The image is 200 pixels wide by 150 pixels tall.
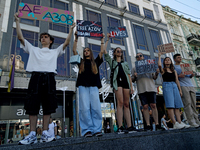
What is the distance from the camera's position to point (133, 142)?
217 centimetres

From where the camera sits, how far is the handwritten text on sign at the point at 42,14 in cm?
350

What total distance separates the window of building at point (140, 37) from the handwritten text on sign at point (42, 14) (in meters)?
12.9

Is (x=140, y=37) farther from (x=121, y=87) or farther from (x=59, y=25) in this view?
(x=121, y=87)

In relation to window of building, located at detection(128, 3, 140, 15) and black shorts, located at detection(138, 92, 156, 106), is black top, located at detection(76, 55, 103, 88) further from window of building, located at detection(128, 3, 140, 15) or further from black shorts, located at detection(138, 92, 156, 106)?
window of building, located at detection(128, 3, 140, 15)

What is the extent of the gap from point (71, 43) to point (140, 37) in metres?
8.62

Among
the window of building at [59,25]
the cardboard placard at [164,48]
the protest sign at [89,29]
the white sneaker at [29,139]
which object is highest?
the window of building at [59,25]

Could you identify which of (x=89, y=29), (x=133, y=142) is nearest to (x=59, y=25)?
(x=89, y=29)

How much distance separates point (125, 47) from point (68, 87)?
754 cm

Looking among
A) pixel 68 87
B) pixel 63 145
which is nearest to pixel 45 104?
pixel 63 145

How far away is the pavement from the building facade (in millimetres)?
7951

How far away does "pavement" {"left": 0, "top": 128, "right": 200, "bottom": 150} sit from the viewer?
171 cm

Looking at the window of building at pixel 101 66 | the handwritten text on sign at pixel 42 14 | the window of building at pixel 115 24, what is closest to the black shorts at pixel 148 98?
the handwritten text on sign at pixel 42 14

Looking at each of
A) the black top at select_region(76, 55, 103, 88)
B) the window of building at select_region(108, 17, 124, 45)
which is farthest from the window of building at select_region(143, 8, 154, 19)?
the black top at select_region(76, 55, 103, 88)

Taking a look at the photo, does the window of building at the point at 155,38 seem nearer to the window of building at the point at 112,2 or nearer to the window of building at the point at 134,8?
the window of building at the point at 134,8
